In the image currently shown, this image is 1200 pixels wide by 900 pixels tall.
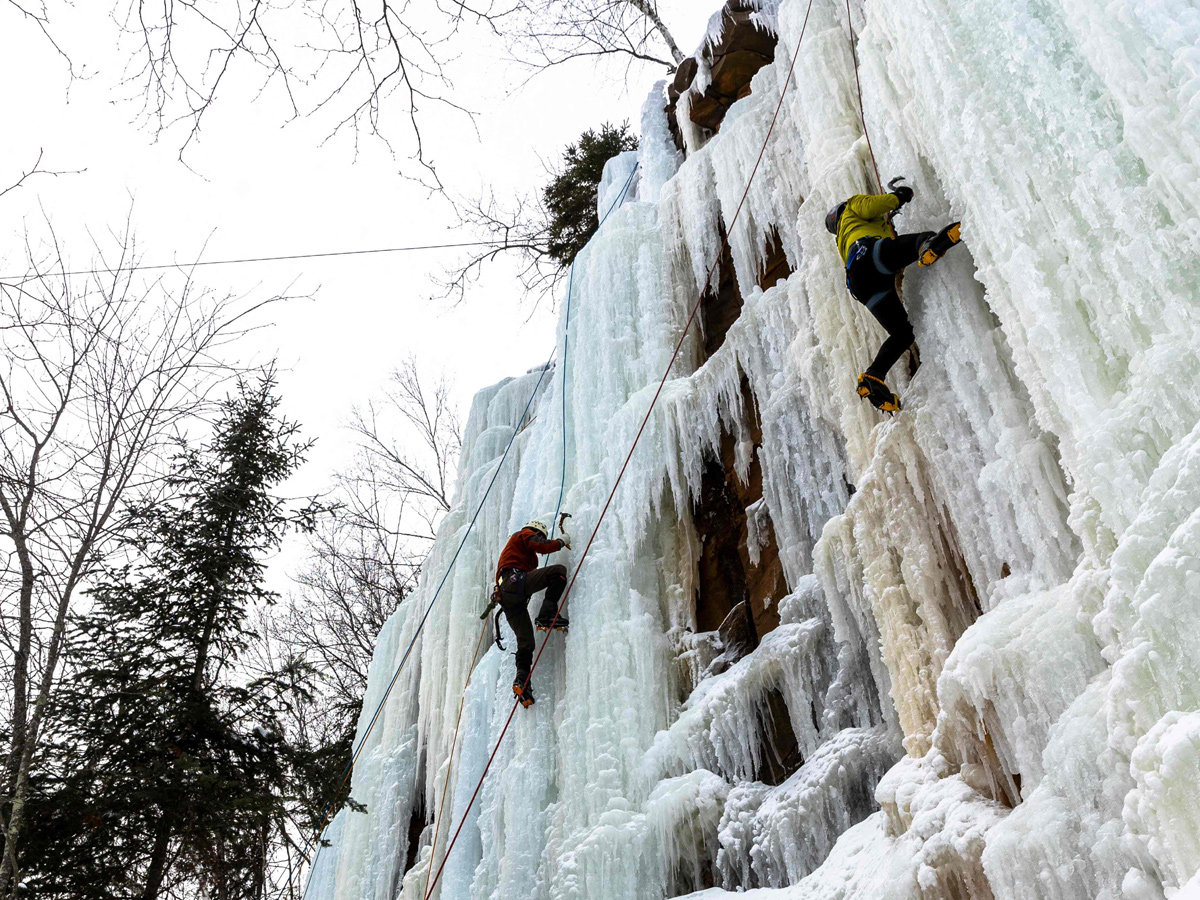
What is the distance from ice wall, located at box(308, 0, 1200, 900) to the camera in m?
2.26

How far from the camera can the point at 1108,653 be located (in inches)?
89.7

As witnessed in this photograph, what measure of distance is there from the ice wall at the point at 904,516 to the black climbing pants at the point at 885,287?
110mm

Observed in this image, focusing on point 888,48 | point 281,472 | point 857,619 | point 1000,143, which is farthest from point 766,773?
point 281,472

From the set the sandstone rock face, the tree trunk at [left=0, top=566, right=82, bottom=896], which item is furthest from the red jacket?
the sandstone rock face

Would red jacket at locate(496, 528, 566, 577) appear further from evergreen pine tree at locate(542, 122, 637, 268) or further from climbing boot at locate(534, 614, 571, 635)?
evergreen pine tree at locate(542, 122, 637, 268)

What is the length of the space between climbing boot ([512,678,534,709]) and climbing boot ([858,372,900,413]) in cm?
276

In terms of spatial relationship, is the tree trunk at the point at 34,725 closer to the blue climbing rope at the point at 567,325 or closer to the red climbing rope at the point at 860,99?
the blue climbing rope at the point at 567,325

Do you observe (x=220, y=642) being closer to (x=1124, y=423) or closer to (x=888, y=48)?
(x=888, y=48)

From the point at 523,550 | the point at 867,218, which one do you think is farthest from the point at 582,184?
the point at 867,218

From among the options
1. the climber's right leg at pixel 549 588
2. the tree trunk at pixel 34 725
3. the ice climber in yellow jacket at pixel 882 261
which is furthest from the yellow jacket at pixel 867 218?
the tree trunk at pixel 34 725

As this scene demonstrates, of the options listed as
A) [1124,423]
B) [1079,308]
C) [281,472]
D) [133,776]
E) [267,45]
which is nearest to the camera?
[1124,423]

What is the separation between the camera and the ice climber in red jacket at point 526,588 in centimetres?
537

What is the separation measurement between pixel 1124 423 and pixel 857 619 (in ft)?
5.21

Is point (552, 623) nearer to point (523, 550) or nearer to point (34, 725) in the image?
point (523, 550)
